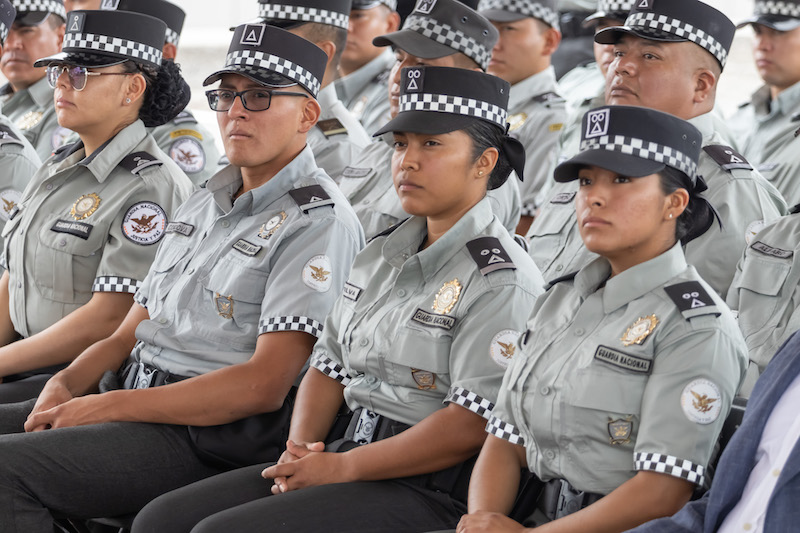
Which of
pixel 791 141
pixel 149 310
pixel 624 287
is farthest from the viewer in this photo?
pixel 791 141

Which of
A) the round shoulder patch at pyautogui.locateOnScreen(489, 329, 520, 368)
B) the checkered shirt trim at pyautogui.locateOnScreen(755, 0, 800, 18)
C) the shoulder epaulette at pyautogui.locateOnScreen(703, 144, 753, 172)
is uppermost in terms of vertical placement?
the checkered shirt trim at pyautogui.locateOnScreen(755, 0, 800, 18)

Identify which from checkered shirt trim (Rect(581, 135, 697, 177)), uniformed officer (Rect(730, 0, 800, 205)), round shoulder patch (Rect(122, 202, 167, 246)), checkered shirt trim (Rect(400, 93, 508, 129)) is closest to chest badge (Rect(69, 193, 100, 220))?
round shoulder patch (Rect(122, 202, 167, 246))

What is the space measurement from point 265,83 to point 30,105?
2588mm

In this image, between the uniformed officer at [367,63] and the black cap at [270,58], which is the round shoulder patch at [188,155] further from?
the black cap at [270,58]

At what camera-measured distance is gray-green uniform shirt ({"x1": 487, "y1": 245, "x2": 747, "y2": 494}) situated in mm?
1911

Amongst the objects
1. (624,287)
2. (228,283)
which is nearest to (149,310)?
(228,283)

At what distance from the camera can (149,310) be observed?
2893 millimetres

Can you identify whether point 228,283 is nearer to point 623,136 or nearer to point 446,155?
point 446,155

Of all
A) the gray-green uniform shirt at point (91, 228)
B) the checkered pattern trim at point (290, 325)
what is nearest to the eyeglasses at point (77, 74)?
the gray-green uniform shirt at point (91, 228)

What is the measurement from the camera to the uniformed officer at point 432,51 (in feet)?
11.3

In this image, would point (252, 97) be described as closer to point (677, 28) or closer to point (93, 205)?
point (93, 205)

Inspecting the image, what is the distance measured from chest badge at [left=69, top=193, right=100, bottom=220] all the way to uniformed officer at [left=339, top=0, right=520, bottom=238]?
2.84 ft

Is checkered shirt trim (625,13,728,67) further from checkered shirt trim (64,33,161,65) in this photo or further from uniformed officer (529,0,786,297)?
checkered shirt trim (64,33,161,65)

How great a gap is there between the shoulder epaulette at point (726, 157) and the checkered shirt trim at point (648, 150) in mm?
850
